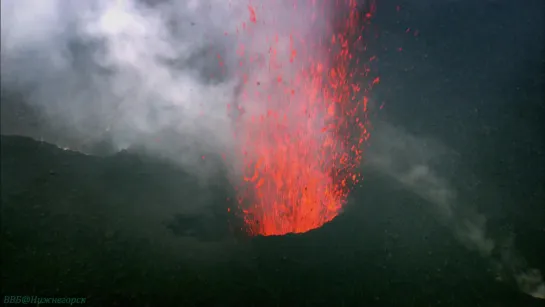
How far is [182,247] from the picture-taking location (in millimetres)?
9562

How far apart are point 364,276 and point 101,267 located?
5992 mm

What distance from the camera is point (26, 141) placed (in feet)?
17.6

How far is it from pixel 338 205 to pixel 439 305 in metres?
4.64

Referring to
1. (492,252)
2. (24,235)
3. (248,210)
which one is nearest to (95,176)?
(24,235)

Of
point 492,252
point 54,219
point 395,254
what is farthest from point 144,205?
point 492,252

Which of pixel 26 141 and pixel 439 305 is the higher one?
pixel 26 141

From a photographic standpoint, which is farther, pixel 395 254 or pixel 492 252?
pixel 492 252

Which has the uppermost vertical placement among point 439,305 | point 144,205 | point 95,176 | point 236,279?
point 95,176

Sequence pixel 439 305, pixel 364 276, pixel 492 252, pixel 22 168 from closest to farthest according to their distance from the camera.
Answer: pixel 22 168
pixel 439 305
pixel 492 252
pixel 364 276

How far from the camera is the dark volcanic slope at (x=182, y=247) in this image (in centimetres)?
549

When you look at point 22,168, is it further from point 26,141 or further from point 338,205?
point 338,205

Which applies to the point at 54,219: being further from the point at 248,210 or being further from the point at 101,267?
the point at 248,210

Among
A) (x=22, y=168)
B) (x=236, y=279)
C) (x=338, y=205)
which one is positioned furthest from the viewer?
(x=338, y=205)

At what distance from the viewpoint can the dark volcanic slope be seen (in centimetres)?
549
